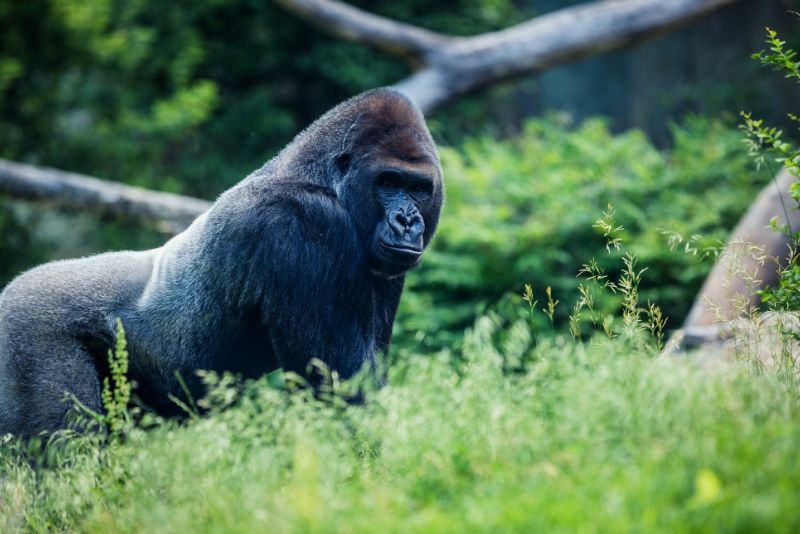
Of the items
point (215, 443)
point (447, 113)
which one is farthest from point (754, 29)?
point (215, 443)

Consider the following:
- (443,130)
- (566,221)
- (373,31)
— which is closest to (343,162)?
(566,221)

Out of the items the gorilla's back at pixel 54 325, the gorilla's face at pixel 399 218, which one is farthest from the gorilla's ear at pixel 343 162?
the gorilla's back at pixel 54 325

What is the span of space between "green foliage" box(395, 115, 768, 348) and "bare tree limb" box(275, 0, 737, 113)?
2.60 ft

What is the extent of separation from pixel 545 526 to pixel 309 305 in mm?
1890

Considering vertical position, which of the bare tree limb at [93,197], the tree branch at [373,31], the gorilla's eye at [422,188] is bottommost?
the bare tree limb at [93,197]

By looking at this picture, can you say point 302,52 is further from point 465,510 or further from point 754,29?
point 465,510

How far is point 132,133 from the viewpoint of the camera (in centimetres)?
1123

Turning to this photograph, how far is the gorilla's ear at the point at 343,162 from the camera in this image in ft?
13.8

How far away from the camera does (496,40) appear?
9328mm

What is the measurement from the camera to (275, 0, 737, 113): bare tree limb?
918 cm

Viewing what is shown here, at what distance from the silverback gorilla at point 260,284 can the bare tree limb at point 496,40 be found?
16.3ft

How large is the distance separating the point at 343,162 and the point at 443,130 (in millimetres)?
8567

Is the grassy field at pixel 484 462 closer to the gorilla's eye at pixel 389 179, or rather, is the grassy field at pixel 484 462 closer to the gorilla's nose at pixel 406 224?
the gorilla's nose at pixel 406 224

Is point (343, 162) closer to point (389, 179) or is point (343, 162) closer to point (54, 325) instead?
point (389, 179)
